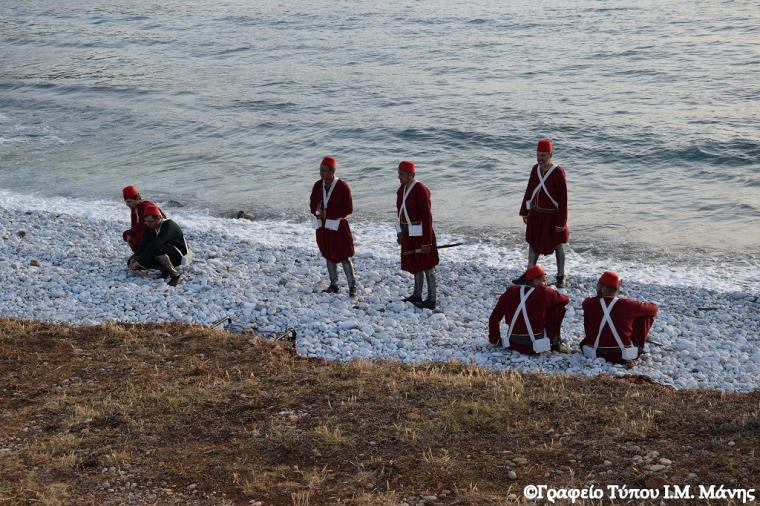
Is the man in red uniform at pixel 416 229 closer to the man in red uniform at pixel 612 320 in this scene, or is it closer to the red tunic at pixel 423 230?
the red tunic at pixel 423 230

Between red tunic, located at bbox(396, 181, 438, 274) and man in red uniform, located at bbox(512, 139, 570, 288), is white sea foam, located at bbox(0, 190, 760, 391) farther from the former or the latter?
man in red uniform, located at bbox(512, 139, 570, 288)

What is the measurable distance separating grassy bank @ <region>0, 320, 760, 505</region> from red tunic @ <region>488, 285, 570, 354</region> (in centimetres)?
87

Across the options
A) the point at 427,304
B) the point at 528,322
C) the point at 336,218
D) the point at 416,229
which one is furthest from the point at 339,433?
the point at 336,218

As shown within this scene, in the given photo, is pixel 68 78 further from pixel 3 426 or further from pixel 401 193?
pixel 3 426

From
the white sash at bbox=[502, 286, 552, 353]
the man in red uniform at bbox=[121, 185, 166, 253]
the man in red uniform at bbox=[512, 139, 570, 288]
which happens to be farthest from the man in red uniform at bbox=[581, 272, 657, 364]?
the man in red uniform at bbox=[121, 185, 166, 253]

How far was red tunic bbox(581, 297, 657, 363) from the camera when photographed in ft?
32.4

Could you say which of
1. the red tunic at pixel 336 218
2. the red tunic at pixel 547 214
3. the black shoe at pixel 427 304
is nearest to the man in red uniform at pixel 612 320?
the red tunic at pixel 547 214

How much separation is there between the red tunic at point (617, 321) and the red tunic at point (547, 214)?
90.3 inches

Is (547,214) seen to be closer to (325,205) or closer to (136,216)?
(325,205)

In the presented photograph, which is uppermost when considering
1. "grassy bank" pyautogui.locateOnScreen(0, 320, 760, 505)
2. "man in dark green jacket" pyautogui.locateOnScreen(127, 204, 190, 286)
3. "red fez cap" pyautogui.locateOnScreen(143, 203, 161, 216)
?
"red fez cap" pyautogui.locateOnScreen(143, 203, 161, 216)

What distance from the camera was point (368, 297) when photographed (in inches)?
487

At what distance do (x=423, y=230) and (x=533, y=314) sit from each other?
207 centimetres

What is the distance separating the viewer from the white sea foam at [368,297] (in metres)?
10.4

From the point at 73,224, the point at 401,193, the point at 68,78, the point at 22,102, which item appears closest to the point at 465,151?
the point at 73,224
